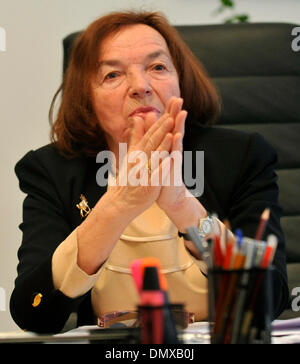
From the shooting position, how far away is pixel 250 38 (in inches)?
73.2

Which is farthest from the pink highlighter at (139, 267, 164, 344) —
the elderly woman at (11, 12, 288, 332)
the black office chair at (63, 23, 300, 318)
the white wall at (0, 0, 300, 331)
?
the white wall at (0, 0, 300, 331)

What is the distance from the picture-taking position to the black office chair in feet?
6.04

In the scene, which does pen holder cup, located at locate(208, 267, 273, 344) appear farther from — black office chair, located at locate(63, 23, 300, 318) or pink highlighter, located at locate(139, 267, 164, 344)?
black office chair, located at locate(63, 23, 300, 318)

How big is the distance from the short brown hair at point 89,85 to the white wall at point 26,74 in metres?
0.75

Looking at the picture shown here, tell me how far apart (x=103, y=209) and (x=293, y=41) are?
0.90 m

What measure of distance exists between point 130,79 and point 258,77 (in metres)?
0.54

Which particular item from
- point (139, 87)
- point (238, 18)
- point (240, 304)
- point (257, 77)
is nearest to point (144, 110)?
point (139, 87)

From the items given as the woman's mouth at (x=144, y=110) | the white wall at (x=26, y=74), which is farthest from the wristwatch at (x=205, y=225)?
the white wall at (x=26, y=74)

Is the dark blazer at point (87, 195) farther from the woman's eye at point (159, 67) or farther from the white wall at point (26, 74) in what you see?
the white wall at point (26, 74)

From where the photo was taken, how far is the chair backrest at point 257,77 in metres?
1.84

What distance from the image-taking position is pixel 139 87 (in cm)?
142

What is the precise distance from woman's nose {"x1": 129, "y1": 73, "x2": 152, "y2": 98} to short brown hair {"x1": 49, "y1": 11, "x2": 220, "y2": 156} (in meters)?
0.15

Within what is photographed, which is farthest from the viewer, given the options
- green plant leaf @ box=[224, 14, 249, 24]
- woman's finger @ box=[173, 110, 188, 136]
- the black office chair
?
green plant leaf @ box=[224, 14, 249, 24]
